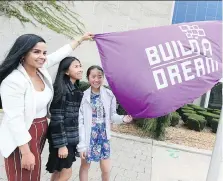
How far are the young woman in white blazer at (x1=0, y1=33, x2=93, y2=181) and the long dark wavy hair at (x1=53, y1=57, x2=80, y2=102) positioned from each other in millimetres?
285

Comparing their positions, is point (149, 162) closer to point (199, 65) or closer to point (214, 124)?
point (199, 65)

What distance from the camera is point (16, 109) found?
188cm

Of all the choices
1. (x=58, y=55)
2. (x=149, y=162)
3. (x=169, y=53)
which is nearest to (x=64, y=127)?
(x=58, y=55)

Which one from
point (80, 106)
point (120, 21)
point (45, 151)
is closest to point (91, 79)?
point (80, 106)

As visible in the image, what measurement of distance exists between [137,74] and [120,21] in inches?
252

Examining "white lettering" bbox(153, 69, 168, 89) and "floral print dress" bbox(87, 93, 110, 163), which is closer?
"white lettering" bbox(153, 69, 168, 89)

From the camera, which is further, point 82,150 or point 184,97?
point 82,150

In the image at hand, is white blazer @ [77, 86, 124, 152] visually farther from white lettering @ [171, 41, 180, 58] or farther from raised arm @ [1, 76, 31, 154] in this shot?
raised arm @ [1, 76, 31, 154]

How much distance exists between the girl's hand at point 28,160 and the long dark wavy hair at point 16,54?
50cm

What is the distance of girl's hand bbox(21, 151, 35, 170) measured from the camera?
6.33ft

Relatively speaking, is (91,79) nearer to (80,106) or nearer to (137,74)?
(80,106)

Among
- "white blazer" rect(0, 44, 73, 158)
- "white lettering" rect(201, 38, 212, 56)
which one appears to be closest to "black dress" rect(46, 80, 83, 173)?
"white blazer" rect(0, 44, 73, 158)

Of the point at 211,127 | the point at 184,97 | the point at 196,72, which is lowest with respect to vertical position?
the point at 211,127

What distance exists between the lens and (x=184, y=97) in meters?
2.50
